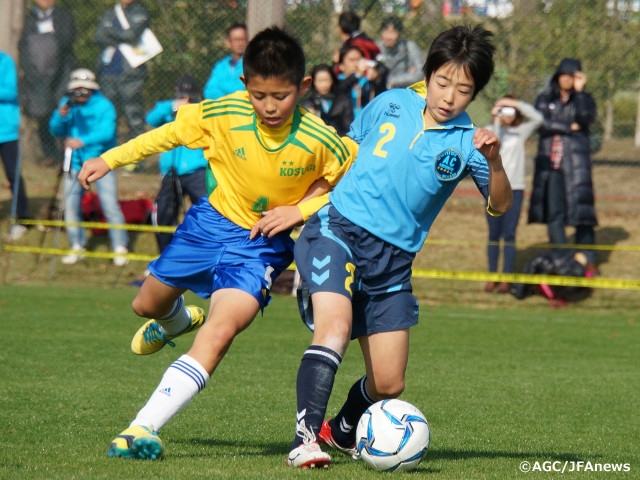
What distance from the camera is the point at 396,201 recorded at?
4812 millimetres

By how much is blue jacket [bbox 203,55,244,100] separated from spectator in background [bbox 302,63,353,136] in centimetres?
97

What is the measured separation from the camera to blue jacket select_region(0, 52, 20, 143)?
12.8 m

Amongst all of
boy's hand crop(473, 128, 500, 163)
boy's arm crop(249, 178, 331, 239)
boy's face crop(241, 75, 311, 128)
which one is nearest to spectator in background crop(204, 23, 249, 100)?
boy's arm crop(249, 178, 331, 239)

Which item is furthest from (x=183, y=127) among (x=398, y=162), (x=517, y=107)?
(x=517, y=107)

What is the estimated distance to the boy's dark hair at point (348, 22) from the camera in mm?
12578

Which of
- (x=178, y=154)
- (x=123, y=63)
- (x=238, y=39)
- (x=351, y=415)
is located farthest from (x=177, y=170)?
(x=351, y=415)

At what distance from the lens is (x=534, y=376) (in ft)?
26.0

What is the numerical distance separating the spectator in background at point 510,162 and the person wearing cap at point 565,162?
0.78ft

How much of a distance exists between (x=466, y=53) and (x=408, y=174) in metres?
0.60

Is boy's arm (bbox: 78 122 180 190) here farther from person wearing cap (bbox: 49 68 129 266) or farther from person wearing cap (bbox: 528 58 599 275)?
person wearing cap (bbox: 528 58 599 275)

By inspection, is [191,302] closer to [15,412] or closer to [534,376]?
[534,376]

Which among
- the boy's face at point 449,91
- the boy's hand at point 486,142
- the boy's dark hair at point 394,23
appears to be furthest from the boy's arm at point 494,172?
the boy's dark hair at point 394,23

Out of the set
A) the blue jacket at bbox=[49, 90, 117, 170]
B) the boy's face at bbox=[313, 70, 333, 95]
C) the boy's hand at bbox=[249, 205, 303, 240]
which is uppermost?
the boy's face at bbox=[313, 70, 333, 95]

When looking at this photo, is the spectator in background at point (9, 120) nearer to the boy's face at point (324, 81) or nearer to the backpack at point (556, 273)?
the boy's face at point (324, 81)
